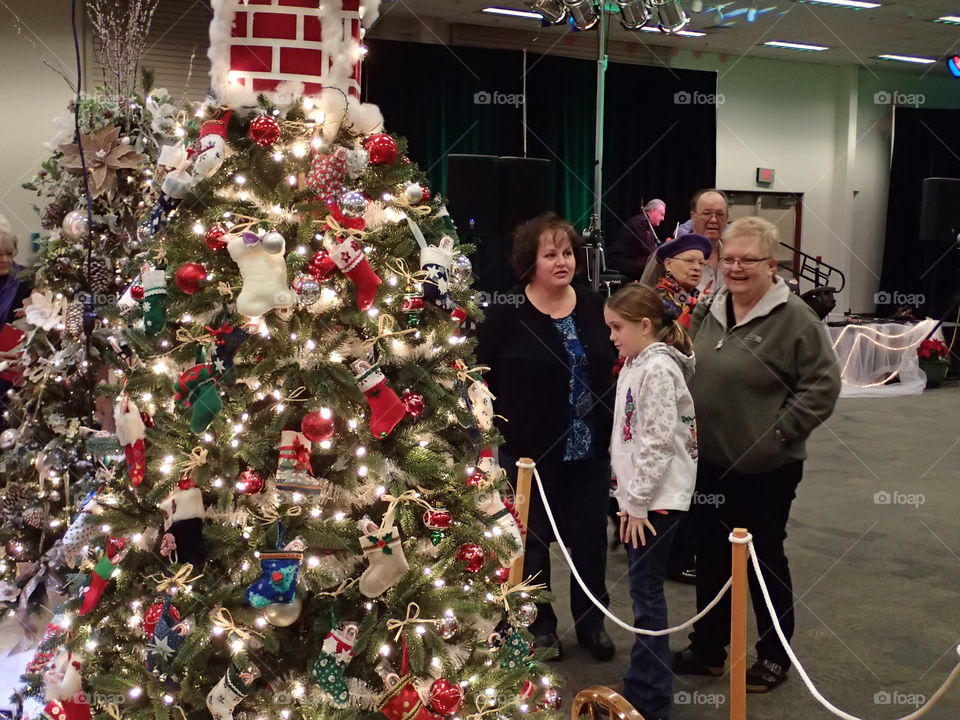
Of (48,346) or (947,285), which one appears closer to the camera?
(48,346)

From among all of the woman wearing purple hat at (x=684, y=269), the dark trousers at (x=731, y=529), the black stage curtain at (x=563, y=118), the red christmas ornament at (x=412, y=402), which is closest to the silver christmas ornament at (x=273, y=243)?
the red christmas ornament at (x=412, y=402)

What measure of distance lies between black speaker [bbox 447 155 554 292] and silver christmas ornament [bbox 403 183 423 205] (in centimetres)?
397

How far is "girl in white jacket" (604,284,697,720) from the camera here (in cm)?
259

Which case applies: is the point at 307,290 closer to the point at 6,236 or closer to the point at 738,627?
the point at 738,627

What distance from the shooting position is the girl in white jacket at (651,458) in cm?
259

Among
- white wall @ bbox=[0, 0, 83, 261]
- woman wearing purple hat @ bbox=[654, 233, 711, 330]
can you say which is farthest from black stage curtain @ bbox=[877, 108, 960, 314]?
woman wearing purple hat @ bbox=[654, 233, 711, 330]

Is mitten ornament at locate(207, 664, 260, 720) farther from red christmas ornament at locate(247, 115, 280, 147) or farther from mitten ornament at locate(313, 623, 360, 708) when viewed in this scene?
red christmas ornament at locate(247, 115, 280, 147)

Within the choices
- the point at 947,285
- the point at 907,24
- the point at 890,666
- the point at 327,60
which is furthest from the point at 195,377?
the point at 947,285

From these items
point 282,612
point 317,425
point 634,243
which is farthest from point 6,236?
point 634,243

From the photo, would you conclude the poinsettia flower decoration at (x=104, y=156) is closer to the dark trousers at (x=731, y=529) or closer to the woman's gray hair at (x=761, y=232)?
the woman's gray hair at (x=761, y=232)

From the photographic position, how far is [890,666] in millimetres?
3129

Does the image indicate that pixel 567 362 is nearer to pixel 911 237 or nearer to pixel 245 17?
pixel 245 17

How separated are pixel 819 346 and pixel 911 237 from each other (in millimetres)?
11941

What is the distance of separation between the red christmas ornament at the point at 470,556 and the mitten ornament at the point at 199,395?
58 centimetres
